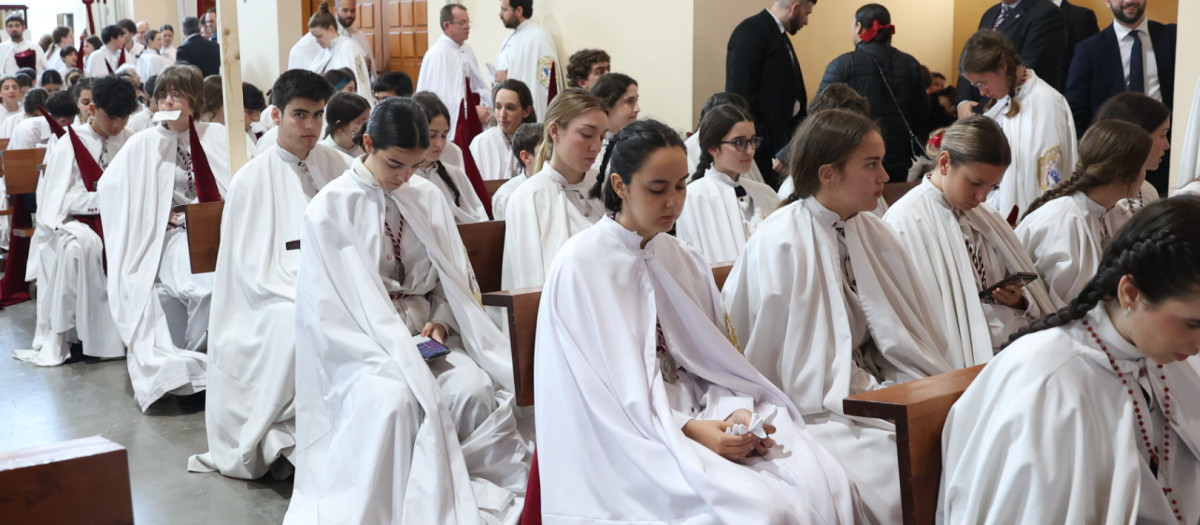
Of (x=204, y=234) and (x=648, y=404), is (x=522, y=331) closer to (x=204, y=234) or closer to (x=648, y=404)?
(x=648, y=404)

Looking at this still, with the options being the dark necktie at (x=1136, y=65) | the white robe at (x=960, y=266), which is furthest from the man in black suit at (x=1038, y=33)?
the white robe at (x=960, y=266)

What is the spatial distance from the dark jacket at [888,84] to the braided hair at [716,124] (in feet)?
7.01

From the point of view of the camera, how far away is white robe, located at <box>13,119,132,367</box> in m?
5.96

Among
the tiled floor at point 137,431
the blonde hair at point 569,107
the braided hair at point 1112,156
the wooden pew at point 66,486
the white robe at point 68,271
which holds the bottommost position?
the tiled floor at point 137,431

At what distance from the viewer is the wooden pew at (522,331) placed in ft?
9.80

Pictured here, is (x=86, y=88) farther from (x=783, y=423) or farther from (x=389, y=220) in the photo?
(x=783, y=423)

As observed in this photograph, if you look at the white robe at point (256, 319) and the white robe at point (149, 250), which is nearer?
the white robe at point (256, 319)

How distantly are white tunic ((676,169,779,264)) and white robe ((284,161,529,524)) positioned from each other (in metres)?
1.22

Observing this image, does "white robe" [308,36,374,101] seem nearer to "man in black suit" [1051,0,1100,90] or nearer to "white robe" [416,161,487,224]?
"white robe" [416,161,487,224]

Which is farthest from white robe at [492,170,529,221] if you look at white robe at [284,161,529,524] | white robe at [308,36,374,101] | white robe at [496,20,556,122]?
white robe at [308,36,374,101]

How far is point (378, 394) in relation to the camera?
333cm

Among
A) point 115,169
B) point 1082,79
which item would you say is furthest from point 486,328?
point 1082,79

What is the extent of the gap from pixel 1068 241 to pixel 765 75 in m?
3.59

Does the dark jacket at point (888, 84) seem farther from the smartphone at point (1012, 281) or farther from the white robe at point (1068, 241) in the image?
the smartphone at point (1012, 281)
